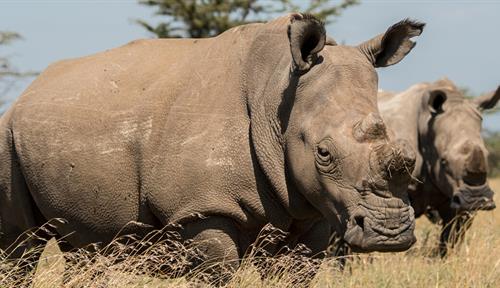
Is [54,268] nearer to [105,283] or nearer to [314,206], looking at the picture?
[105,283]

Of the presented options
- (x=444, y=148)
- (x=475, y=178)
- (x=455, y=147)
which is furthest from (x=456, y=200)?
(x=444, y=148)

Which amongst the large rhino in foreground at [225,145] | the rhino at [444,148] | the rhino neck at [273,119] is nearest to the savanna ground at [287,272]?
the large rhino in foreground at [225,145]

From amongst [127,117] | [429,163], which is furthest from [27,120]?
[429,163]

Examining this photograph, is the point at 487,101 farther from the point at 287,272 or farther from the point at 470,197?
the point at 287,272

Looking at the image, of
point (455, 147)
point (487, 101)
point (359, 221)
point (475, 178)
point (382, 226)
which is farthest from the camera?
point (487, 101)

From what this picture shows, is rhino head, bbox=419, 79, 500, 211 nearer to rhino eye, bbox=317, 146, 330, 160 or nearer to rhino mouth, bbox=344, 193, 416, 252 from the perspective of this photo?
rhino eye, bbox=317, 146, 330, 160

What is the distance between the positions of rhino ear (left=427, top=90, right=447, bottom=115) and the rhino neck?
7230 millimetres

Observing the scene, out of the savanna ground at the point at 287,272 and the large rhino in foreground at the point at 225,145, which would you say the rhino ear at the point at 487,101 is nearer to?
the savanna ground at the point at 287,272

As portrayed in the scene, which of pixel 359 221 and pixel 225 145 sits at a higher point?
pixel 225 145

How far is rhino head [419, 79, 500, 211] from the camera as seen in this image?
41.8 feet

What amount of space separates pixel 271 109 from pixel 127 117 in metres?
0.93

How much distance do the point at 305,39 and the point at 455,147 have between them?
281 inches

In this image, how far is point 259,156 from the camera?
6.43 metres

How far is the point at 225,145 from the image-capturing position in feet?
21.3
